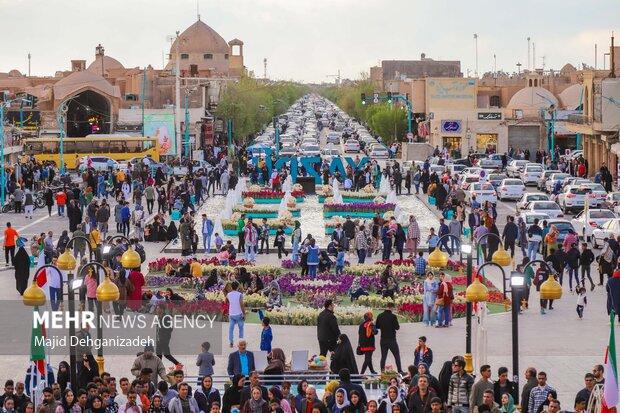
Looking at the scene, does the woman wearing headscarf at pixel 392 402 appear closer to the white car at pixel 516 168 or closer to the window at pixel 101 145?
the white car at pixel 516 168

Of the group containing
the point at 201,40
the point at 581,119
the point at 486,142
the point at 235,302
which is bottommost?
the point at 235,302

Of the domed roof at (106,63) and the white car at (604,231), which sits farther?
the domed roof at (106,63)

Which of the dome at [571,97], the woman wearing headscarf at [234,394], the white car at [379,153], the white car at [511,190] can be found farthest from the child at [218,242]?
the dome at [571,97]

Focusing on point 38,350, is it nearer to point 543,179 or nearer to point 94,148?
point 543,179

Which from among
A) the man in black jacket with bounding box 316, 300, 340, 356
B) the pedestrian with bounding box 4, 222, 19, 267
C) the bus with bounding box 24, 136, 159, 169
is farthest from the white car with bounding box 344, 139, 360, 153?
the man in black jacket with bounding box 316, 300, 340, 356

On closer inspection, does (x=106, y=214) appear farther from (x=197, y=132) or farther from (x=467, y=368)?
(x=197, y=132)

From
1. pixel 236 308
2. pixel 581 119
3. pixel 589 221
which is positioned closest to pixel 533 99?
pixel 581 119

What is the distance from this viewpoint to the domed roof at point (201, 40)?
145 m

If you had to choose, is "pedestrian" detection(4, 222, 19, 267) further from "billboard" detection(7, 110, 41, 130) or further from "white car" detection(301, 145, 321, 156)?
"billboard" detection(7, 110, 41, 130)

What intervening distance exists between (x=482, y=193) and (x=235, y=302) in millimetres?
24591

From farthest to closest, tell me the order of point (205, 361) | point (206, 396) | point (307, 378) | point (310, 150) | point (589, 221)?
point (310, 150) → point (589, 221) → point (205, 361) → point (307, 378) → point (206, 396)

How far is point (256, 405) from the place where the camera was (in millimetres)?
14656

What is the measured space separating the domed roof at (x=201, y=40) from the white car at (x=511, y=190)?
100114mm

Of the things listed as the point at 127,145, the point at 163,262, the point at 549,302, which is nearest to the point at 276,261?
the point at 163,262
